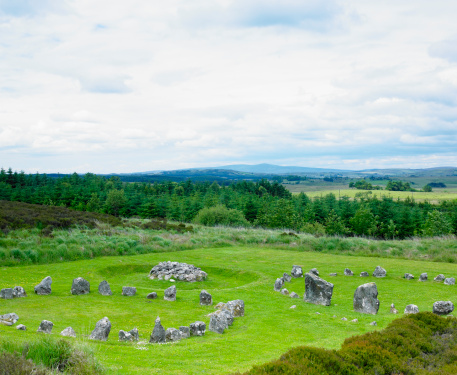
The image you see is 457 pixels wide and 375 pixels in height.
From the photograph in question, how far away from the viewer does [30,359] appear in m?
6.05

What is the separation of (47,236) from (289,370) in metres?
26.7

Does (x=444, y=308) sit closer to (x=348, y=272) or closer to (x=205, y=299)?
(x=348, y=272)

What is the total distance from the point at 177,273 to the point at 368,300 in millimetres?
11125

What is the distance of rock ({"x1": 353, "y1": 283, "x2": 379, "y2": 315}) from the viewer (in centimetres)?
1406

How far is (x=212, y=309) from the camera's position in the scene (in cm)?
1491

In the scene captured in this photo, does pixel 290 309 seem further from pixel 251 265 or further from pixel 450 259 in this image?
pixel 450 259

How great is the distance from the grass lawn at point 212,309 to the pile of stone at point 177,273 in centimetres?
55

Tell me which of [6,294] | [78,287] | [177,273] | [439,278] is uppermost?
[6,294]

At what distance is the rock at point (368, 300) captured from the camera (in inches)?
554

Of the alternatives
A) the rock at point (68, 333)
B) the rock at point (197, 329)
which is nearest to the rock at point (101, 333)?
the rock at point (68, 333)

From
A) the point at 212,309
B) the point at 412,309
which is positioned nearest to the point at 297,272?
the point at 212,309

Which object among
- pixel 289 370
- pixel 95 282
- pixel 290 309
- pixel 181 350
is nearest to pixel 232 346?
pixel 181 350

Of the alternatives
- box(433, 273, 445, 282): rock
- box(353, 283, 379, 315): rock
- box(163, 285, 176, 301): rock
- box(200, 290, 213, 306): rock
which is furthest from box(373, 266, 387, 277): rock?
box(163, 285, 176, 301): rock

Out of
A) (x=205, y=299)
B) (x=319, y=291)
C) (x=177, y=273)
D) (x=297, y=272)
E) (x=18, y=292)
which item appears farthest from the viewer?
(x=297, y=272)
